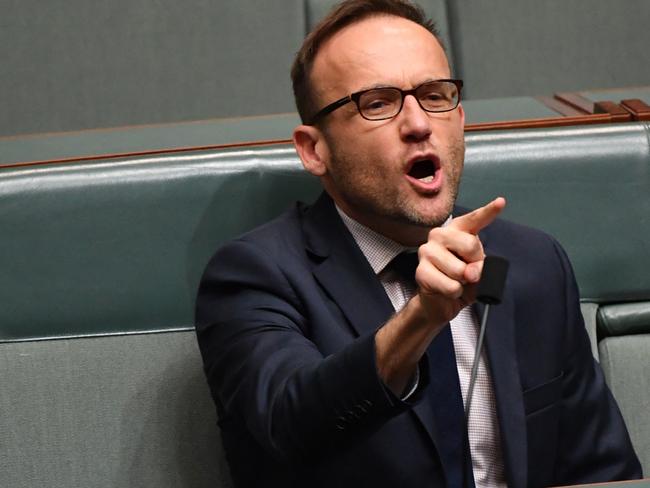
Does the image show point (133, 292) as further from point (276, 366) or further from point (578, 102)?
point (578, 102)

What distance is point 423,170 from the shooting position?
80 cm

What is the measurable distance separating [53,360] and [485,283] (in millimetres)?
485

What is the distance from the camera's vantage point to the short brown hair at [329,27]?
0.83 m

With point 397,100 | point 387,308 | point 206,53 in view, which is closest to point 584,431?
point 387,308

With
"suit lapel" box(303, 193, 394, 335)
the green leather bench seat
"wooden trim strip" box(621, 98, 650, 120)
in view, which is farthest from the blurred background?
"suit lapel" box(303, 193, 394, 335)

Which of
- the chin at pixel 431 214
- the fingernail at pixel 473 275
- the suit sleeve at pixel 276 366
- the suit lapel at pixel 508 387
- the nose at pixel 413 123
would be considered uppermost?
the nose at pixel 413 123

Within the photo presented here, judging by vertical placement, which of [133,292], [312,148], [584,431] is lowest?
[584,431]

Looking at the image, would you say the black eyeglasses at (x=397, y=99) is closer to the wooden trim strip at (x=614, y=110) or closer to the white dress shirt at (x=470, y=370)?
the white dress shirt at (x=470, y=370)

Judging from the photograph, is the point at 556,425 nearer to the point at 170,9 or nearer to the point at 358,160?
the point at 358,160

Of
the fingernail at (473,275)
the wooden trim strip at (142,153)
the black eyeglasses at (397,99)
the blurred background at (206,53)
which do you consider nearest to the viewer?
the fingernail at (473,275)

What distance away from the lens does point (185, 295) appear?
91 centimetres

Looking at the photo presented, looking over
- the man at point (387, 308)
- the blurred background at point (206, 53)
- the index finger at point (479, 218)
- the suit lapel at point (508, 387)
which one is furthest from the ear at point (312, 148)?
the blurred background at point (206, 53)

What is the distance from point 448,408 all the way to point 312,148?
9.1 inches

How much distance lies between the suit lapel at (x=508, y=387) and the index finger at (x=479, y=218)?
0.23 m
